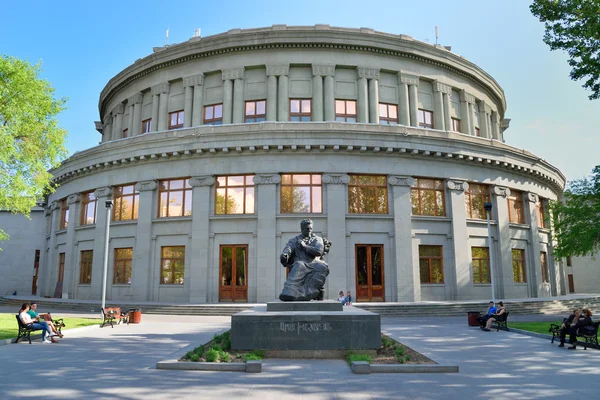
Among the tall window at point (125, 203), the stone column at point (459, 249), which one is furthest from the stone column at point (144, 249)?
the stone column at point (459, 249)

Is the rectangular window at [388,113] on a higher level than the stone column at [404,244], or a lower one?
higher

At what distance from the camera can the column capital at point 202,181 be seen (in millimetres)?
27000

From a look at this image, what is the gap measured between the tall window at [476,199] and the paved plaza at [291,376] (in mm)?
16535

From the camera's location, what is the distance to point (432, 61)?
1385 inches

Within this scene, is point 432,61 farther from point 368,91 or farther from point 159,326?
point 159,326

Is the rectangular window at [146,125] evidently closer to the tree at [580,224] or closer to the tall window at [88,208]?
the tall window at [88,208]

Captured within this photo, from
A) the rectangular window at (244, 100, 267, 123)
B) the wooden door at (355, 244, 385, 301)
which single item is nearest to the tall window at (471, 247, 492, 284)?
the wooden door at (355, 244, 385, 301)

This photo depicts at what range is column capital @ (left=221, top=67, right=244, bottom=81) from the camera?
33125 millimetres

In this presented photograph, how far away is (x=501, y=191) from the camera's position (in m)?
30.3

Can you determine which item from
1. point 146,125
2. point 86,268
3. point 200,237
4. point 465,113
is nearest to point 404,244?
point 200,237

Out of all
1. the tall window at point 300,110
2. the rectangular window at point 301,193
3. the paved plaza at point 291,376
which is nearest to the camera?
the paved plaza at point 291,376

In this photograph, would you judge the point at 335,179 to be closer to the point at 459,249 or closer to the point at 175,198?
the point at 459,249

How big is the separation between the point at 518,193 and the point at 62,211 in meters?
36.6

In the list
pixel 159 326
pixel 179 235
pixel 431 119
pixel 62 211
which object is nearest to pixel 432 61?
pixel 431 119
